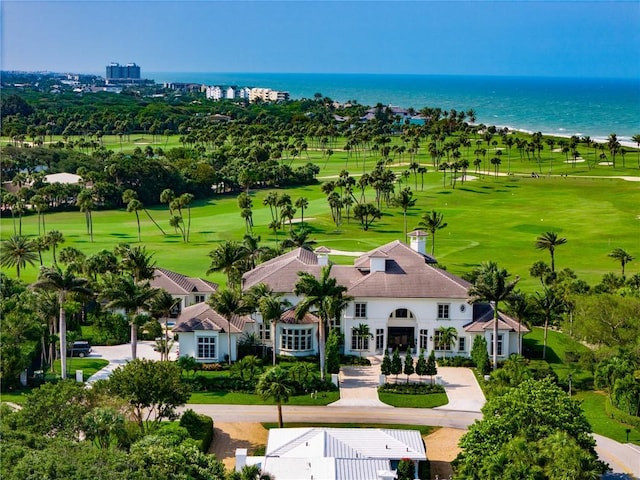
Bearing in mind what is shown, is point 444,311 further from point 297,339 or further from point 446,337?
point 297,339

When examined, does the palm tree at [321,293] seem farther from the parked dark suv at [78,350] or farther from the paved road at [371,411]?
the parked dark suv at [78,350]

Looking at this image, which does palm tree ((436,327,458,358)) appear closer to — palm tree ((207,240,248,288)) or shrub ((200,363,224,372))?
shrub ((200,363,224,372))

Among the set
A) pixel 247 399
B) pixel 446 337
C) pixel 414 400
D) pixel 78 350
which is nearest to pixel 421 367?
A: pixel 414 400

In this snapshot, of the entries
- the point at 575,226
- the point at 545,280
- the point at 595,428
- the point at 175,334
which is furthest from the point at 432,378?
the point at 575,226

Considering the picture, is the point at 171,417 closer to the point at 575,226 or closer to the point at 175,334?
the point at 175,334

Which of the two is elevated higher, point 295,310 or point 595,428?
point 295,310

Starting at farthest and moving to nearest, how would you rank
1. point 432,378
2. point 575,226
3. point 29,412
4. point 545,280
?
1. point 575,226
2. point 545,280
3. point 432,378
4. point 29,412

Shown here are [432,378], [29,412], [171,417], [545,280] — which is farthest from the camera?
[545,280]
